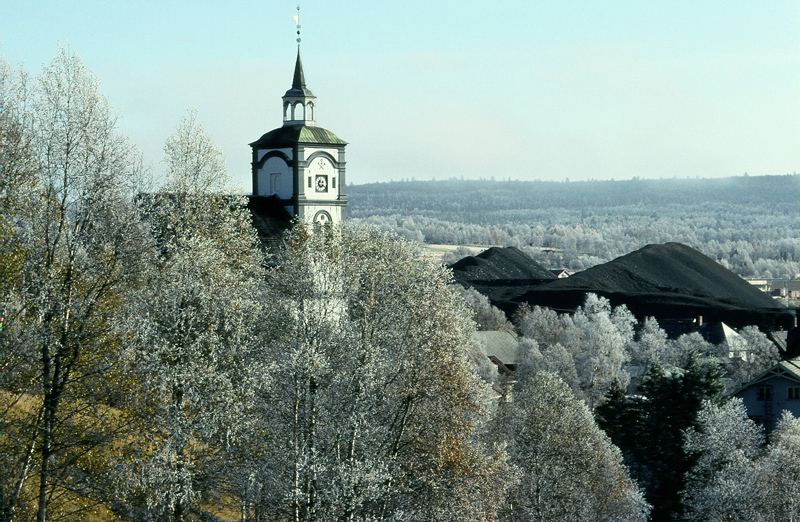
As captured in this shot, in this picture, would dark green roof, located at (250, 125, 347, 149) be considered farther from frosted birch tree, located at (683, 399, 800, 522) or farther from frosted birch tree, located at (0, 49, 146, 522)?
frosted birch tree, located at (0, 49, 146, 522)

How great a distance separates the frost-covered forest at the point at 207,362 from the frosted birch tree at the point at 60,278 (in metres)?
0.05

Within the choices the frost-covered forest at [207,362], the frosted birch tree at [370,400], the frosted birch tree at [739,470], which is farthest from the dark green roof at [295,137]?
the frosted birch tree at [370,400]

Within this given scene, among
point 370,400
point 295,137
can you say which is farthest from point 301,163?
point 370,400

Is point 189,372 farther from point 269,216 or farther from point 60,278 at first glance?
point 269,216

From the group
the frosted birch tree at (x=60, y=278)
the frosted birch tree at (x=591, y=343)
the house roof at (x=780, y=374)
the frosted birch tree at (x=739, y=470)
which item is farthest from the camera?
the frosted birch tree at (x=591, y=343)

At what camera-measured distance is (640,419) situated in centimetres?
4847

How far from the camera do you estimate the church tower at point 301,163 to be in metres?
71.4

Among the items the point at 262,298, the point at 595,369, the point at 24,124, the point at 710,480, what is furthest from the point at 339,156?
the point at 24,124

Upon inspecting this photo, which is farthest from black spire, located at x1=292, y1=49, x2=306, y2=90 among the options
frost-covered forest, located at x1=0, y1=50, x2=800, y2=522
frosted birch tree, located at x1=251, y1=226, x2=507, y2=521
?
frosted birch tree, located at x1=251, y1=226, x2=507, y2=521

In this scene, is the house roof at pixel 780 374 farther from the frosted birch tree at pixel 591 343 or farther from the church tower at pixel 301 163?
the church tower at pixel 301 163

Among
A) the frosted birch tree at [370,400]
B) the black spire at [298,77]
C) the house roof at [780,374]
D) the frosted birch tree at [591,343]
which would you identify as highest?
the black spire at [298,77]

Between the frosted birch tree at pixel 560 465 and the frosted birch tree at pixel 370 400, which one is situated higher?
the frosted birch tree at pixel 370 400

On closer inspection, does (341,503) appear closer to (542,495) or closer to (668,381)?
(542,495)

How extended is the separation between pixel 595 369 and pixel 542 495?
33.0 meters
